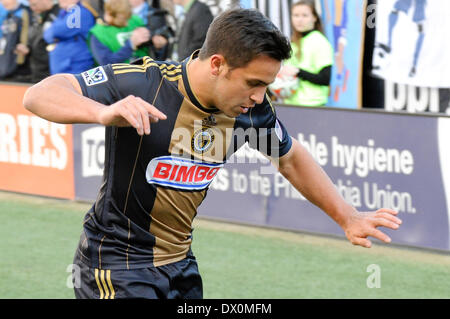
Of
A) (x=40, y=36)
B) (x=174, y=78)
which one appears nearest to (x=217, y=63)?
(x=174, y=78)

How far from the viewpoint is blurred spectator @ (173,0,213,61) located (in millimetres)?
9672

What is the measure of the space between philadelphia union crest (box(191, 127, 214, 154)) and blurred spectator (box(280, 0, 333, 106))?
15.5ft

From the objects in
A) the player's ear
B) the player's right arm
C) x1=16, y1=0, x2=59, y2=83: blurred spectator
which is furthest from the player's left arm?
x1=16, y1=0, x2=59, y2=83: blurred spectator

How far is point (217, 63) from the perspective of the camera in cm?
427

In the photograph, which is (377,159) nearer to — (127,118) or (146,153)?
(146,153)

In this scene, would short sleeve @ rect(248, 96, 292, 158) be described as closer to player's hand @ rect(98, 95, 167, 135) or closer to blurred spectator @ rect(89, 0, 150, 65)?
player's hand @ rect(98, 95, 167, 135)

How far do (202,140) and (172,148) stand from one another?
0.61 feet

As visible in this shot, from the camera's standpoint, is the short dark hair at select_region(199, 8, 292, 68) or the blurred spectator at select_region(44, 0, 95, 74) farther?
the blurred spectator at select_region(44, 0, 95, 74)

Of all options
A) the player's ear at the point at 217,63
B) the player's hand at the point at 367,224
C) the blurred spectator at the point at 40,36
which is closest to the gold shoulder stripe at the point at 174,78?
the player's ear at the point at 217,63

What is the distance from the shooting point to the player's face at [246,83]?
4.18 metres

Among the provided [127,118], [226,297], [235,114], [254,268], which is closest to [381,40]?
[254,268]

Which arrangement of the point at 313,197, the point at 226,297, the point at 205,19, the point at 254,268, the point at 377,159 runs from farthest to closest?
1. the point at 205,19
2. the point at 377,159
3. the point at 254,268
4. the point at 226,297
5. the point at 313,197

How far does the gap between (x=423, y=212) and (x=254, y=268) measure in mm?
1723
